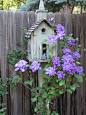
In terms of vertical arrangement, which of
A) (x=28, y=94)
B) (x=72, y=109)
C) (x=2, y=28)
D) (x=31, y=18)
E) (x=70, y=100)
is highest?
(x=31, y=18)

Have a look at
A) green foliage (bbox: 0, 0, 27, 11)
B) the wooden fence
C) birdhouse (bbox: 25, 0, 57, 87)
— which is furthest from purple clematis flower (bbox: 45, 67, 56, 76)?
green foliage (bbox: 0, 0, 27, 11)

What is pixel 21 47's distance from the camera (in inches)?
96.0

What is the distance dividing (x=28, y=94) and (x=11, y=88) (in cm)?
29

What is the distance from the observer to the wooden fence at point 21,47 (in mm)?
2371

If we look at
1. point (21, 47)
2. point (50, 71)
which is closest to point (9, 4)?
point (21, 47)

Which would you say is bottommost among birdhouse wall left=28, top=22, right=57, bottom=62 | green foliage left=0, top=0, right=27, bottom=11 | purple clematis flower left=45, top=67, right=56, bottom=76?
purple clematis flower left=45, top=67, right=56, bottom=76

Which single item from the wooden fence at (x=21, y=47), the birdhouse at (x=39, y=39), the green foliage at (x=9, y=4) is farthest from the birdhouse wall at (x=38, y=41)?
the green foliage at (x=9, y=4)

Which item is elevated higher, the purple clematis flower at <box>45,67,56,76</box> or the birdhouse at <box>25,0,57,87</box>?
the birdhouse at <box>25,0,57,87</box>

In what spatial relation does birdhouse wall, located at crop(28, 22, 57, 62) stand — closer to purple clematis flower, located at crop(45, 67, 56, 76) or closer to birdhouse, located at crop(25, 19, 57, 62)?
birdhouse, located at crop(25, 19, 57, 62)

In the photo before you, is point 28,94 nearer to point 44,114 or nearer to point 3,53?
point 44,114

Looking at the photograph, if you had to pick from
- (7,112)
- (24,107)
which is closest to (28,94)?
(24,107)

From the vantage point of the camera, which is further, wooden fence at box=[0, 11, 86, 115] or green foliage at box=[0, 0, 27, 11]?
green foliage at box=[0, 0, 27, 11]

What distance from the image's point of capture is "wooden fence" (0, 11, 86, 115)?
2371 mm

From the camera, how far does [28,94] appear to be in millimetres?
2531
